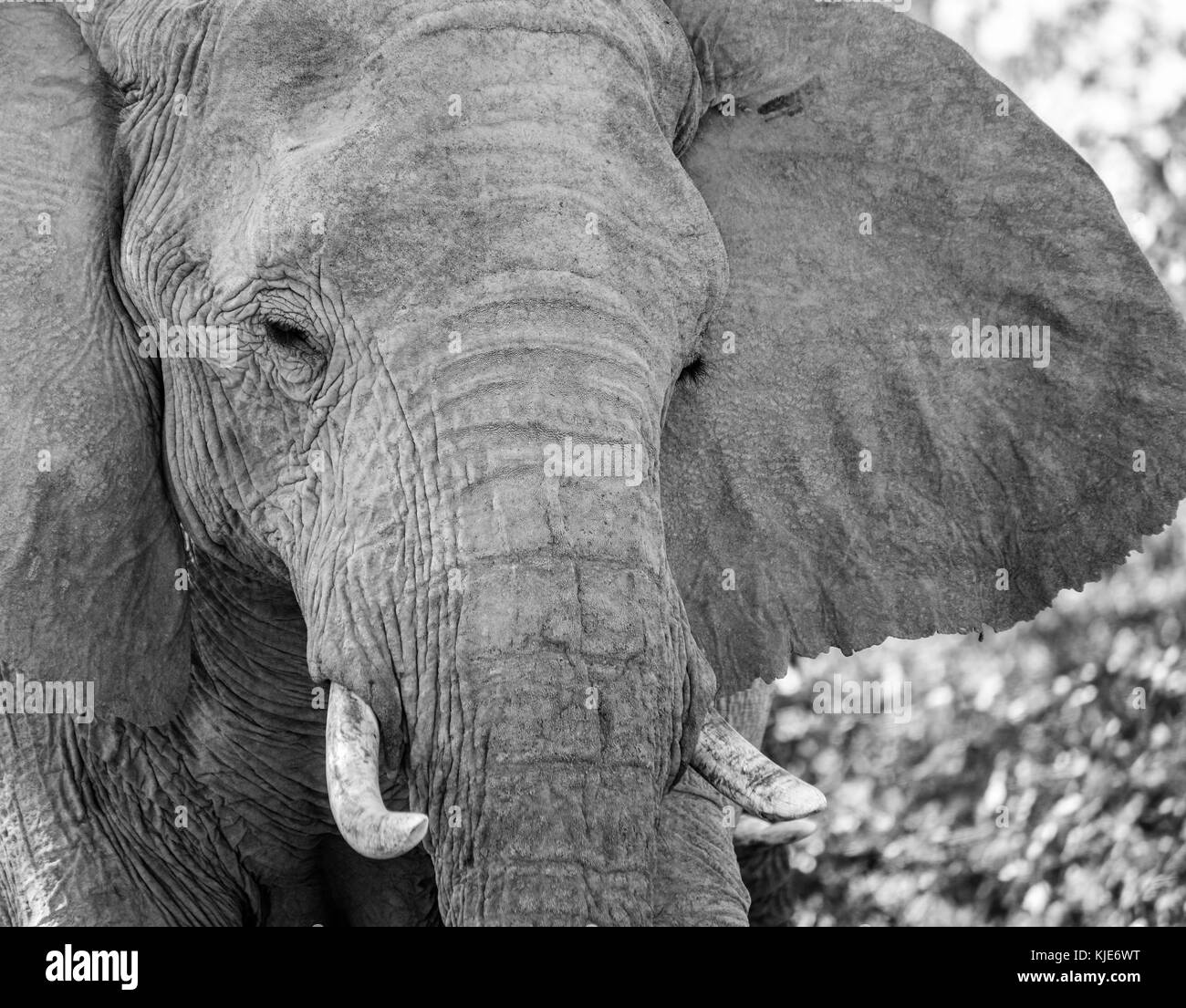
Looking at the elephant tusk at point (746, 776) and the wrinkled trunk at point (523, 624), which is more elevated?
the wrinkled trunk at point (523, 624)

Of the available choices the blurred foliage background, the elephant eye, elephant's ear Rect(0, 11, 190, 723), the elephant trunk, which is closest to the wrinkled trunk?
the elephant trunk

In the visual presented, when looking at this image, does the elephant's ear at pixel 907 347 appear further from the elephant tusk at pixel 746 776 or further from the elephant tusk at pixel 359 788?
the elephant tusk at pixel 359 788

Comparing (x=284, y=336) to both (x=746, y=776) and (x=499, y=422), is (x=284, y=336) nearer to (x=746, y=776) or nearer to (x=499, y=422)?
(x=499, y=422)

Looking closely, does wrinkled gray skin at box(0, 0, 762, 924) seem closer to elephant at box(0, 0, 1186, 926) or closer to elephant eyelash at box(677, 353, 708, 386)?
elephant at box(0, 0, 1186, 926)

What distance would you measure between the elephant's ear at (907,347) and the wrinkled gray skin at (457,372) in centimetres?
34

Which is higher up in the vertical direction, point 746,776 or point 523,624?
point 523,624

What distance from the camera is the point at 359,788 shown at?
9.59ft

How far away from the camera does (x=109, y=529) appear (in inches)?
139

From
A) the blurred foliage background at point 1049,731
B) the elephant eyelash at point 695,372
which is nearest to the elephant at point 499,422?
the elephant eyelash at point 695,372

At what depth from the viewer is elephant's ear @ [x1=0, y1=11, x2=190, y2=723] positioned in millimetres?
3453

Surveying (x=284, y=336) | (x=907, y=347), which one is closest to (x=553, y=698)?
(x=284, y=336)

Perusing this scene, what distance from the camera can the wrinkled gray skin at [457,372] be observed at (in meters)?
2.96

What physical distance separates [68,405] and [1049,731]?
180 inches
